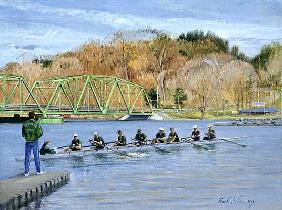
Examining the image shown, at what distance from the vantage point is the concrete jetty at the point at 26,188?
582 centimetres

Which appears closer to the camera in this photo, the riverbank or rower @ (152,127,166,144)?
the riverbank

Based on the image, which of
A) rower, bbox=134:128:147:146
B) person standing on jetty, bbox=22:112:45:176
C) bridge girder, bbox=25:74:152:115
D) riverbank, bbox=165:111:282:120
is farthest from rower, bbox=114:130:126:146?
person standing on jetty, bbox=22:112:45:176

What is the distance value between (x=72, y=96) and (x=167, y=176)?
220 centimetres

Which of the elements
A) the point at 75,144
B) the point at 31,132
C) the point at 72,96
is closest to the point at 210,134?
the point at 72,96

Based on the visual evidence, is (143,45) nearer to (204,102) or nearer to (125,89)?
(125,89)

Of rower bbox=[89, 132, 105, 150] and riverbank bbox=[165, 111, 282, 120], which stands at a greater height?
riverbank bbox=[165, 111, 282, 120]

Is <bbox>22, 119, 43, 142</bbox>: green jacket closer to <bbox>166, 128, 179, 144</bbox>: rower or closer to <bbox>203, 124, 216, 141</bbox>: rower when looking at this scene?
<bbox>166, 128, 179, 144</bbox>: rower

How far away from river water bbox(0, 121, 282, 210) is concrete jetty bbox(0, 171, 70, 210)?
0.09 m

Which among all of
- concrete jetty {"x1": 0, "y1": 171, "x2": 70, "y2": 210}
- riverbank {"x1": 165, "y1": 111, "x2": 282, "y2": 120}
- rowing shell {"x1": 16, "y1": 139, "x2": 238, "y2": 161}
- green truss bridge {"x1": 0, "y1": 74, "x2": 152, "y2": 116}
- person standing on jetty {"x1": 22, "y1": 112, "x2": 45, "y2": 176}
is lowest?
concrete jetty {"x1": 0, "y1": 171, "x2": 70, "y2": 210}

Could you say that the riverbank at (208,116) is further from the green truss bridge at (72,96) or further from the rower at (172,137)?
the rower at (172,137)

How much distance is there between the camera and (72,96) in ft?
34.2

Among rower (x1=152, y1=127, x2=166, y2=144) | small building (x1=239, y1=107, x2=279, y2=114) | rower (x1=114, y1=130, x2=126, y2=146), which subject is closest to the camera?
small building (x1=239, y1=107, x2=279, y2=114)
